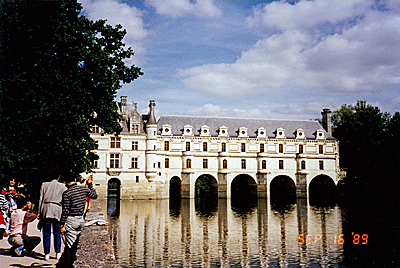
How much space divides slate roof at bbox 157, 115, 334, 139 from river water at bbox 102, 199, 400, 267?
24.2 metres

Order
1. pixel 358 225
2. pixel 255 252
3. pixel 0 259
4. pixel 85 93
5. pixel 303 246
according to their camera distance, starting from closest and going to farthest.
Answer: pixel 0 259, pixel 255 252, pixel 303 246, pixel 85 93, pixel 358 225

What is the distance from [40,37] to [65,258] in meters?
12.5

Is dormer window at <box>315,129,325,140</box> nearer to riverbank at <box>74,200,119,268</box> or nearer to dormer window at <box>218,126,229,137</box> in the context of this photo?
dormer window at <box>218,126,229,137</box>

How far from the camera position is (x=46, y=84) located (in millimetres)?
17266

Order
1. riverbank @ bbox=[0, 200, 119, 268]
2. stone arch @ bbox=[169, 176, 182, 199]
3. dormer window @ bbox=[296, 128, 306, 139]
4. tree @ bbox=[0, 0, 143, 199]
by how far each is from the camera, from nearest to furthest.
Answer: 1. riverbank @ bbox=[0, 200, 119, 268]
2. tree @ bbox=[0, 0, 143, 199]
3. stone arch @ bbox=[169, 176, 182, 199]
4. dormer window @ bbox=[296, 128, 306, 139]

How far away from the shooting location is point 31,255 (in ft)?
32.4

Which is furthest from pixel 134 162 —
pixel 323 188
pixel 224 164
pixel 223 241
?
pixel 323 188

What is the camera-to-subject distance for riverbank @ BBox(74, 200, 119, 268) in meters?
7.82

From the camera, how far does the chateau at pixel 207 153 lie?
45625 millimetres

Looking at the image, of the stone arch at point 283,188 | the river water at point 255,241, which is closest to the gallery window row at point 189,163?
the stone arch at point 283,188

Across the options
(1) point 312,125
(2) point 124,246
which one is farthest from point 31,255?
(1) point 312,125

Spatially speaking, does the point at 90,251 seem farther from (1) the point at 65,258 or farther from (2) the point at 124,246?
(2) the point at 124,246

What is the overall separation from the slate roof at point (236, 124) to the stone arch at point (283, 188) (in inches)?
269

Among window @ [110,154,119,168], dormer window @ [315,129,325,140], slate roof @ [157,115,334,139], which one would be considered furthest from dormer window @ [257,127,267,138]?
window @ [110,154,119,168]
